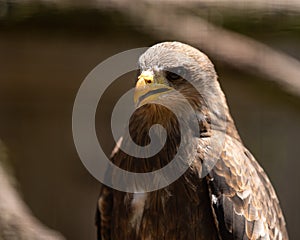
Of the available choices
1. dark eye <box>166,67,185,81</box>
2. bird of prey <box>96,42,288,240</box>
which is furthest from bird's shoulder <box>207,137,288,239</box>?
dark eye <box>166,67,185,81</box>

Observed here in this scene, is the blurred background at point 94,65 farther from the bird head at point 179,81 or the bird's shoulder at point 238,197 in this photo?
the bird's shoulder at point 238,197

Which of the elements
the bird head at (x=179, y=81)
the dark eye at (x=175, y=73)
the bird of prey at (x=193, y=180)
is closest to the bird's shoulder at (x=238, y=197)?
the bird of prey at (x=193, y=180)

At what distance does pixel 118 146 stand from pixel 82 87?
3.34 ft

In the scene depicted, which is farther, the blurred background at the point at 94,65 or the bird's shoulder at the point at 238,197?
the blurred background at the point at 94,65

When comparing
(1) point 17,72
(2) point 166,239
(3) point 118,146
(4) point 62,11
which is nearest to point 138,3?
(4) point 62,11

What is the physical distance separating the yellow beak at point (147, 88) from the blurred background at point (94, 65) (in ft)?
1.12

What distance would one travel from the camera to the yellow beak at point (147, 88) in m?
2.79

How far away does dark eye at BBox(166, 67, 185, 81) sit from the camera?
2926 millimetres

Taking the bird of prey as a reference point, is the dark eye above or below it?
above

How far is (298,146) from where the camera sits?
4992 mm

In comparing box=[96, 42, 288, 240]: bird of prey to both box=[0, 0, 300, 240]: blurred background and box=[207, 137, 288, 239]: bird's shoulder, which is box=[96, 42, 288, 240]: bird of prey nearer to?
box=[207, 137, 288, 239]: bird's shoulder

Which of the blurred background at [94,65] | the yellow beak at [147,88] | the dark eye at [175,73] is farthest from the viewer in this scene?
the blurred background at [94,65]

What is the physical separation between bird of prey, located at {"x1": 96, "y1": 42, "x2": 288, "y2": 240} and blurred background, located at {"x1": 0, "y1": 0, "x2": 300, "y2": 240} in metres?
0.22

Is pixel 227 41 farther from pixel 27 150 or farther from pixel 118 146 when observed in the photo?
pixel 27 150
